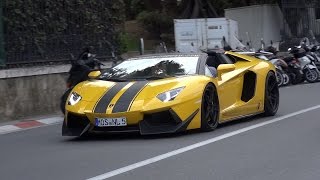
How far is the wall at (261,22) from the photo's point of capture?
32906 millimetres

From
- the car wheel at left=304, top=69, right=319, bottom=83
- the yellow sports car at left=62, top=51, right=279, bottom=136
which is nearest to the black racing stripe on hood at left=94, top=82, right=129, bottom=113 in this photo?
the yellow sports car at left=62, top=51, right=279, bottom=136

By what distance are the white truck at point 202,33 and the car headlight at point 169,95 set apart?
672 inches

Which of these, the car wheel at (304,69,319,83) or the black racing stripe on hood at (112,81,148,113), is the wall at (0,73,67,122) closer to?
the black racing stripe on hood at (112,81,148,113)

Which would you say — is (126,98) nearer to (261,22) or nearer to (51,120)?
(51,120)

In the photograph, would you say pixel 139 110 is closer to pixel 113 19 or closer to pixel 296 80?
pixel 113 19

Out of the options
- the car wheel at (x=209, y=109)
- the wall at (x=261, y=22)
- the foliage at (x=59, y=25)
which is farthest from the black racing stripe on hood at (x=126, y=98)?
the wall at (x=261, y=22)

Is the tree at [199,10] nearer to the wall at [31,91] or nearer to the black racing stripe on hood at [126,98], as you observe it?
the wall at [31,91]

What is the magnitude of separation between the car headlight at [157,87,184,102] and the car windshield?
25.0 inches

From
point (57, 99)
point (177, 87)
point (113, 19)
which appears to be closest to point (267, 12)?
point (113, 19)

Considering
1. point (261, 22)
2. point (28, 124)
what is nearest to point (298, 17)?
point (261, 22)

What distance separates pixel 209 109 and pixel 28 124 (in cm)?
449

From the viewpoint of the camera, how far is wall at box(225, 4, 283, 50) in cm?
3291

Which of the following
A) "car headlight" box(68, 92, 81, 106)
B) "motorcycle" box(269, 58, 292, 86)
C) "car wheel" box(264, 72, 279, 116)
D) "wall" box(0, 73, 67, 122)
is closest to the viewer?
"car headlight" box(68, 92, 81, 106)

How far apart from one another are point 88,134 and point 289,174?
12.7 ft
